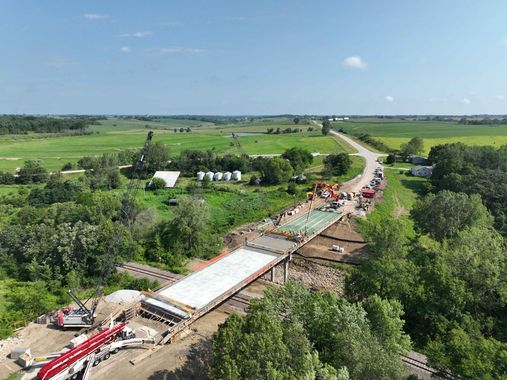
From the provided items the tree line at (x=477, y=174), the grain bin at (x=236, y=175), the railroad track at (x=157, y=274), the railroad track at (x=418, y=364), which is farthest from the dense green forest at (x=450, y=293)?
Answer: the grain bin at (x=236, y=175)

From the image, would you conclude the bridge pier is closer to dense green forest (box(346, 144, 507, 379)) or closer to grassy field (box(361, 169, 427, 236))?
dense green forest (box(346, 144, 507, 379))

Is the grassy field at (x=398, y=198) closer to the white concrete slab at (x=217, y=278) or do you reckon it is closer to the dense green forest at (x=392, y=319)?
the dense green forest at (x=392, y=319)

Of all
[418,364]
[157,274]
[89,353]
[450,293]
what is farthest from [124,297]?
[450,293]

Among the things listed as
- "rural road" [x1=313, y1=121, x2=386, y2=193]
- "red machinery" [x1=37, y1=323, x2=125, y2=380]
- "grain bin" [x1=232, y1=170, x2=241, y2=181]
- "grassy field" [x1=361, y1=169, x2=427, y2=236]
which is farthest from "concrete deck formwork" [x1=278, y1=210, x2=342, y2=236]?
"grain bin" [x1=232, y1=170, x2=241, y2=181]

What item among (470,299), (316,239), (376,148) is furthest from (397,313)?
A: (376,148)

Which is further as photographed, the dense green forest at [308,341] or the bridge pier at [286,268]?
the bridge pier at [286,268]

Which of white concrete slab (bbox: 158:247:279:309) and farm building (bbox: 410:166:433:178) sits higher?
farm building (bbox: 410:166:433:178)
